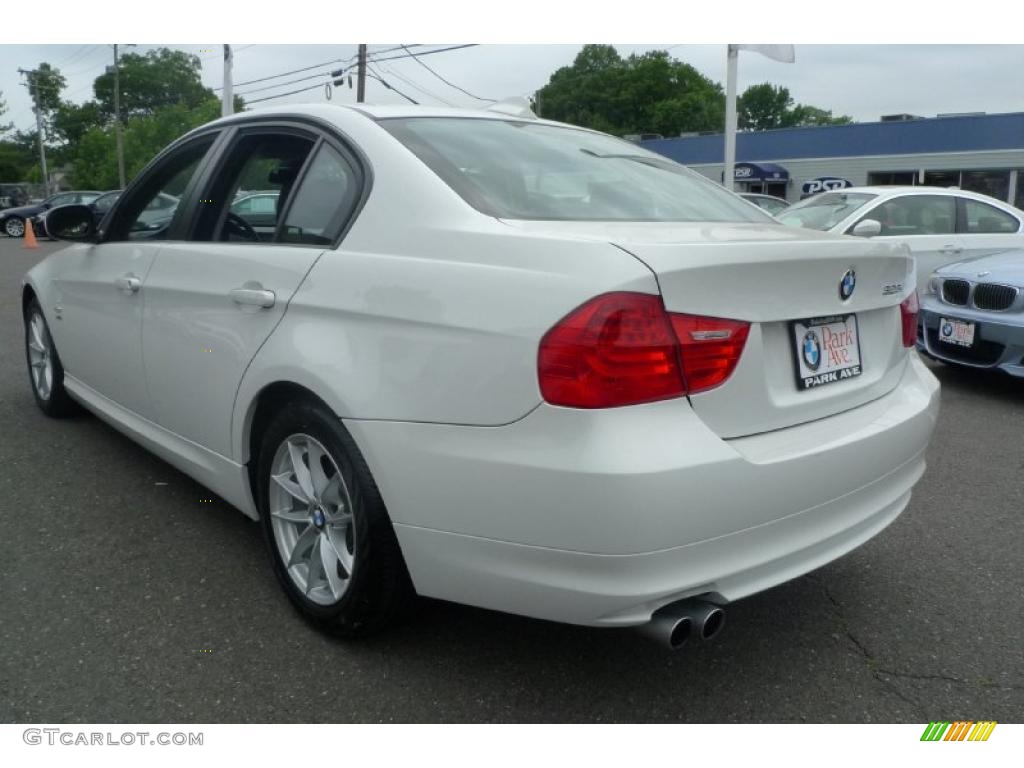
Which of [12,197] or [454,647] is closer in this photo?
[454,647]

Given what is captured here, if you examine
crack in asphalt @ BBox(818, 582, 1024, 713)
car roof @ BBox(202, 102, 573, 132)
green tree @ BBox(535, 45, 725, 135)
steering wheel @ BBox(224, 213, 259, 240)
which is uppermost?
green tree @ BBox(535, 45, 725, 135)

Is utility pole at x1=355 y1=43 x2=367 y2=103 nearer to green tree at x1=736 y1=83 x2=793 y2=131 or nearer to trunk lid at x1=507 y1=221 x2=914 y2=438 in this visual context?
trunk lid at x1=507 y1=221 x2=914 y2=438

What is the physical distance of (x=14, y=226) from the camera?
102ft

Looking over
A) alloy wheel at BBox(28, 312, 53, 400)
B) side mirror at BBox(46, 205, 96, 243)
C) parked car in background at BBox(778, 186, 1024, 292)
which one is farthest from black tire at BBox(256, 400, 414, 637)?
parked car in background at BBox(778, 186, 1024, 292)

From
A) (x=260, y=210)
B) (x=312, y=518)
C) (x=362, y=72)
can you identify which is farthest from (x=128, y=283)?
(x=362, y=72)

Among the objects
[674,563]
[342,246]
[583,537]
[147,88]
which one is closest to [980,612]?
[674,563]

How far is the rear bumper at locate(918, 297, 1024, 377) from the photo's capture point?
19.3 feet

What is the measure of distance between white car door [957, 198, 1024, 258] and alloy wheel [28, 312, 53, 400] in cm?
768

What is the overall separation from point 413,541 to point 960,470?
129 inches

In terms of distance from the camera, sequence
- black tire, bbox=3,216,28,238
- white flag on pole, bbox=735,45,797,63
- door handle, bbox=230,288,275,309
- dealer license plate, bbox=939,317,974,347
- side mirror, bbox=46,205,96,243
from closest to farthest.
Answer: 1. door handle, bbox=230,288,275,309
2. side mirror, bbox=46,205,96,243
3. dealer license plate, bbox=939,317,974,347
4. white flag on pole, bbox=735,45,797,63
5. black tire, bbox=3,216,28,238
